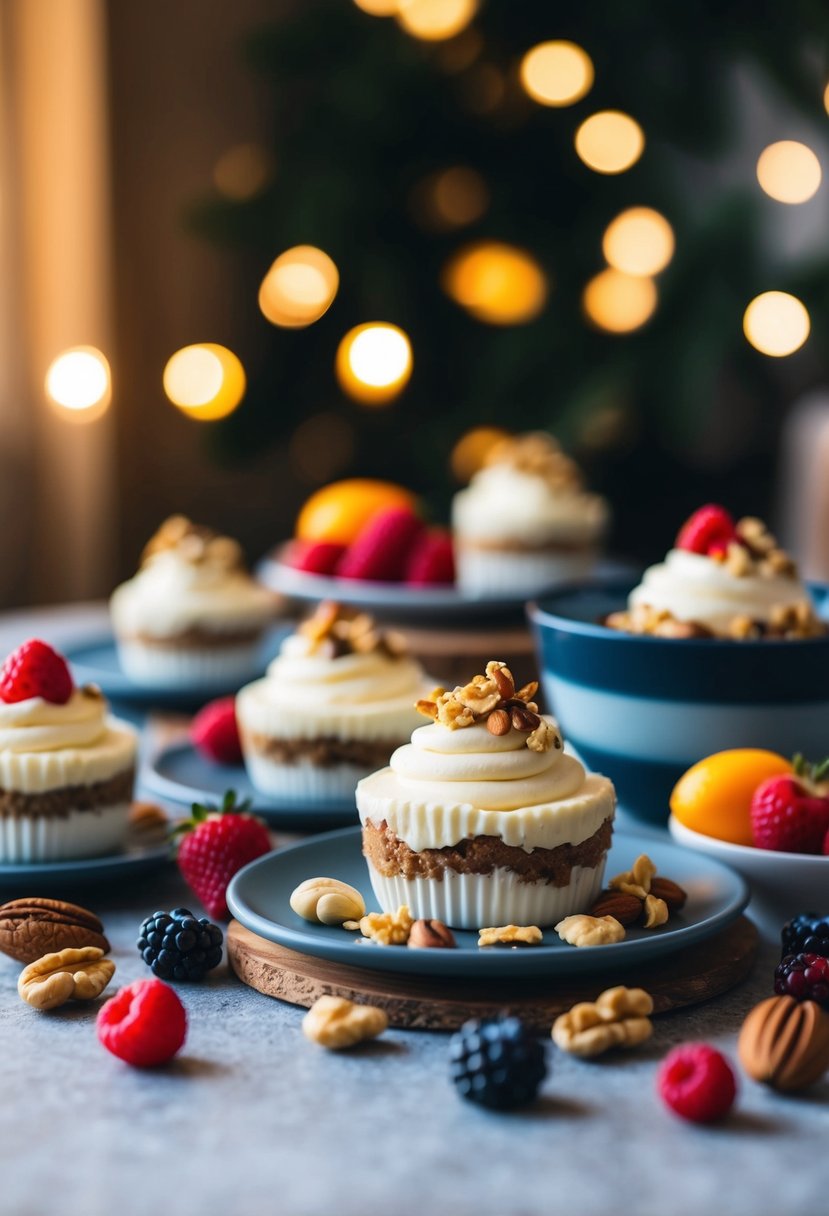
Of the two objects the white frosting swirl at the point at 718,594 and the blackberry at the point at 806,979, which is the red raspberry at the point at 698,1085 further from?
the white frosting swirl at the point at 718,594

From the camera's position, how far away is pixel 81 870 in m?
1.47

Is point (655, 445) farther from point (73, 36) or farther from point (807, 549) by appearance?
point (73, 36)

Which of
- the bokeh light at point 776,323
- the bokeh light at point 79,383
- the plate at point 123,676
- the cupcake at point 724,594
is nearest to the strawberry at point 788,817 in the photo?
the cupcake at point 724,594

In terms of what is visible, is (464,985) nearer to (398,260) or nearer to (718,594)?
(718,594)

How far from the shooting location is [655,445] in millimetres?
3684

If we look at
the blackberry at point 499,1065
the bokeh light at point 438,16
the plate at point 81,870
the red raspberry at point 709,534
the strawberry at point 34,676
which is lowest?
the plate at point 81,870

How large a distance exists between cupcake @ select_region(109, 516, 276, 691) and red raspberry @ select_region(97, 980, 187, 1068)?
3.98 feet

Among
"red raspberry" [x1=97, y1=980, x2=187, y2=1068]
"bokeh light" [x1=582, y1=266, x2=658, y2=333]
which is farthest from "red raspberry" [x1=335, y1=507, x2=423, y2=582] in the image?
"red raspberry" [x1=97, y1=980, x2=187, y2=1068]

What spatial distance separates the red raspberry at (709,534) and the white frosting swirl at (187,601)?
2.97 feet

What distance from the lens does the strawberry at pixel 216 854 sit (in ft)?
4.68

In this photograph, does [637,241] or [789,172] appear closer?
[637,241]

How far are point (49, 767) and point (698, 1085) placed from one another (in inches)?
31.8

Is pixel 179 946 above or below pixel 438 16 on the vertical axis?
below

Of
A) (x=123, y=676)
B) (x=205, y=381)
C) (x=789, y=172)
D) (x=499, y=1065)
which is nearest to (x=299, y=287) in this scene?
(x=205, y=381)
